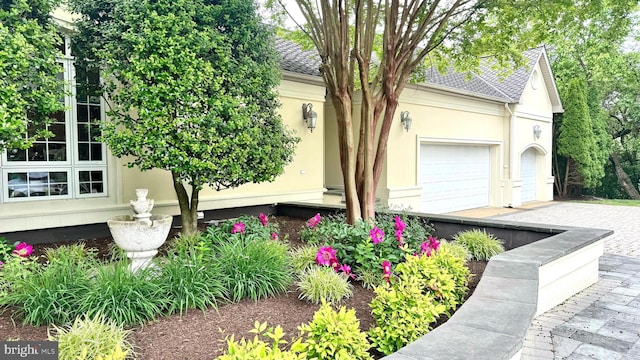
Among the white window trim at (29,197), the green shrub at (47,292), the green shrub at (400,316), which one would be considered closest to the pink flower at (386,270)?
the green shrub at (400,316)

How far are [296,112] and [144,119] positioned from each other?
202 inches

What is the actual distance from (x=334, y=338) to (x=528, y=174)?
16.8 m

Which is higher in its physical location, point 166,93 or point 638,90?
point 638,90

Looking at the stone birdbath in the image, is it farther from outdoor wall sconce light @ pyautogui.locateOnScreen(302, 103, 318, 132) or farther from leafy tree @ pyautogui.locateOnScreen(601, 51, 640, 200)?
leafy tree @ pyautogui.locateOnScreen(601, 51, 640, 200)

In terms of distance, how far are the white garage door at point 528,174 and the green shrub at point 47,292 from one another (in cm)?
1628

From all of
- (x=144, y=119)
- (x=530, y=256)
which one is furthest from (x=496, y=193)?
(x=144, y=119)

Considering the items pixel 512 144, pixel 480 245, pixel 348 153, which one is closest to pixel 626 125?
pixel 512 144

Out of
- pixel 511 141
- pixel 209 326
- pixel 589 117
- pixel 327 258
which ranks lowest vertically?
pixel 209 326

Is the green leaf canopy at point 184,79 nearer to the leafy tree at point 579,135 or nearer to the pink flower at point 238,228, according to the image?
the pink flower at point 238,228

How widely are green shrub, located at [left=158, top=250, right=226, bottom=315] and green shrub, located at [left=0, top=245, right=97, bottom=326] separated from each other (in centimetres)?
64

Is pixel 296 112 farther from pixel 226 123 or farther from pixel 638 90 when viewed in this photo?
pixel 638 90

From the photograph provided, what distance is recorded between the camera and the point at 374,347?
3.04 meters

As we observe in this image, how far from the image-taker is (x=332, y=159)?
12.1 metres

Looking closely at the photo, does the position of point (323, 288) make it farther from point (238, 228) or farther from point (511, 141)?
point (511, 141)
